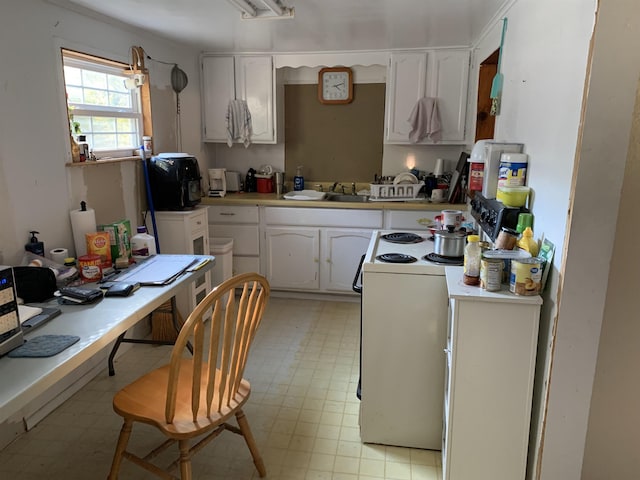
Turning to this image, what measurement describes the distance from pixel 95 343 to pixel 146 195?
194 cm

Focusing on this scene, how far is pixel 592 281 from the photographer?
1.42 meters

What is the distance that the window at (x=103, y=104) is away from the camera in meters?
2.69

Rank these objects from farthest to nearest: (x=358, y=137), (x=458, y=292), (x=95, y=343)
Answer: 1. (x=358, y=137)
2. (x=458, y=292)
3. (x=95, y=343)

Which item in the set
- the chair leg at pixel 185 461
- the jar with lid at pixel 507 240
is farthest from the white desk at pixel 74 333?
the jar with lid at pixel 507 240

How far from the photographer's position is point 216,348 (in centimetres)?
157

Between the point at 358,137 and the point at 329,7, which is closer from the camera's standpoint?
the point at 329,7

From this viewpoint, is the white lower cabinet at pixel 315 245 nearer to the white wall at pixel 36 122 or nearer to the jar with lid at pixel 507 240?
the white wall at pixel 36 122

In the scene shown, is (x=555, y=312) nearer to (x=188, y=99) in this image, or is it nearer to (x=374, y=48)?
(x=374, y=48)

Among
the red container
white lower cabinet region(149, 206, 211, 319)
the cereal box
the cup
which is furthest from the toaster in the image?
the cup

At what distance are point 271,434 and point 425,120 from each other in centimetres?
271

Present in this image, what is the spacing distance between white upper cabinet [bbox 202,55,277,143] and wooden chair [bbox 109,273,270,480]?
257 cm

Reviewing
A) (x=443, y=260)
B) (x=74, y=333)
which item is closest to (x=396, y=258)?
(x=443, y=260)

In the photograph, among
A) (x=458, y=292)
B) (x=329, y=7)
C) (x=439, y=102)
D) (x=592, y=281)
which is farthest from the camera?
(x=439, y=102)

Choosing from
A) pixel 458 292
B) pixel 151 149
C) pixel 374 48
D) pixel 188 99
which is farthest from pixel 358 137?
pixel 458 292
